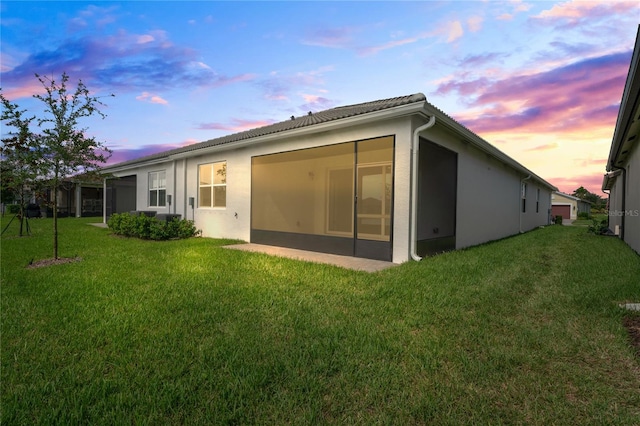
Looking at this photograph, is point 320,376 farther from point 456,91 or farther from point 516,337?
point 456,91

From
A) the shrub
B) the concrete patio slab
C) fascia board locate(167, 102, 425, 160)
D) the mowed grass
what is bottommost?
the mowed grass

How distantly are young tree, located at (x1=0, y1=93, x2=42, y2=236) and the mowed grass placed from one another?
2.35 m

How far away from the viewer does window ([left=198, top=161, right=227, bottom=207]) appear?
10125 millimetres

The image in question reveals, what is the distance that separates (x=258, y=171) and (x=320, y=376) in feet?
25.0

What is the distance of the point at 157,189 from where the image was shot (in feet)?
42.4

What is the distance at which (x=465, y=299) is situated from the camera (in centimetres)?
387

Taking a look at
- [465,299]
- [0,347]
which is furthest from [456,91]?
[0,347]

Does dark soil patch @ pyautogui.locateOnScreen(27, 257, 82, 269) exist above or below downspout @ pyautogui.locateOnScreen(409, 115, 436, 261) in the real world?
below

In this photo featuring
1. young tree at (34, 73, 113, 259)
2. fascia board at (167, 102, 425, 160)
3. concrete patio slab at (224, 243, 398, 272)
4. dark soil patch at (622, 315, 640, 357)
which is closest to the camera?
dark soil patch at (622, 315, 640, 357)

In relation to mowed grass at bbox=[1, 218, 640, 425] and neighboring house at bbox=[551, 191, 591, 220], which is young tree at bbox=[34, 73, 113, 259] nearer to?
mowed grass at bbox=[1, 218, 640, 425]

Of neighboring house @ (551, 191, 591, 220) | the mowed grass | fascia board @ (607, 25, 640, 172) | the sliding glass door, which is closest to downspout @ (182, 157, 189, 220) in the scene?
the sliding glass door

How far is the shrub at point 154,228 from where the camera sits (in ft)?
30.7

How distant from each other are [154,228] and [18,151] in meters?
3.72

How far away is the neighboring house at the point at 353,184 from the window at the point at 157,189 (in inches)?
3.0
